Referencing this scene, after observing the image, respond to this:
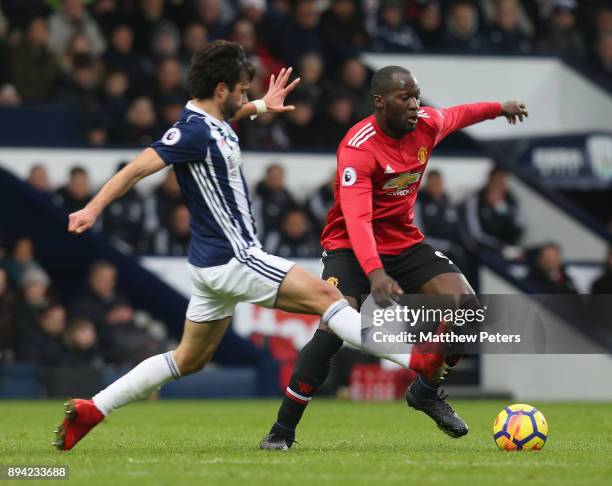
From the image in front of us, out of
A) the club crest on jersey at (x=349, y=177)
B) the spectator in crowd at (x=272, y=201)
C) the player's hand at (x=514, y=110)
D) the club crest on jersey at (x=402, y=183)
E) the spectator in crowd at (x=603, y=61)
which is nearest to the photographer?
the club crest on jersey at (x=349, y=177)

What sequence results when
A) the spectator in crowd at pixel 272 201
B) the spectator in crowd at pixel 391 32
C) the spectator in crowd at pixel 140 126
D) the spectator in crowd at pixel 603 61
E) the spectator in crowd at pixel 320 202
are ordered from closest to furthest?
the spectator in crowd at pixel 272 201
the spectator in crowd at pixel 140 126
the spectator in crowd at pixel 320 202
the spectator in crowd at pixel 391 32
the spectator in crowd at pixel 603 61

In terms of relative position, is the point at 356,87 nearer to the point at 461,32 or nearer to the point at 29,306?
the point at 461,32

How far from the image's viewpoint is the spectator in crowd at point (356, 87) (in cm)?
1898

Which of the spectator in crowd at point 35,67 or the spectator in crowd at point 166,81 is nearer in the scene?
the spectator in crowd at point 35,67

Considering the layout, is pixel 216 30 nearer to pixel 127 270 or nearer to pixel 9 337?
pixel 127 270

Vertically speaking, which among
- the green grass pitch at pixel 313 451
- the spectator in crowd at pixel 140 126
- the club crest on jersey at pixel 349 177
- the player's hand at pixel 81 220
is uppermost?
the spectator in crowd at pixel 140 126

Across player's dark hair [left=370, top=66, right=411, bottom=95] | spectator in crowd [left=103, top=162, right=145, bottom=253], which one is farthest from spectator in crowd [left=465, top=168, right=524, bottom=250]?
player's dark hair [left=370, top=66, right=411, bottom=95]

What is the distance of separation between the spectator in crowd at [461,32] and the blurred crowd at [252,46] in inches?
0.6

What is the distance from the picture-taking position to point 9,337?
51.2 ft

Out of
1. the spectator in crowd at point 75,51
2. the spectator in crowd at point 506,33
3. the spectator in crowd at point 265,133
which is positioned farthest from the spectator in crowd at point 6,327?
the spectator in crowd at point 506,33

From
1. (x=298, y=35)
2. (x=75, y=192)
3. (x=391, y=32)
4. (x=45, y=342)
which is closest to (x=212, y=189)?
(x=45, y=342)

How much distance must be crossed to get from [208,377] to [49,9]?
216 inches

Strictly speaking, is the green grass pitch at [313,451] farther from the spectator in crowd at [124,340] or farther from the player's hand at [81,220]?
the spectator in crowd at [124,340]

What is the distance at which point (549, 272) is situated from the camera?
17344mm
